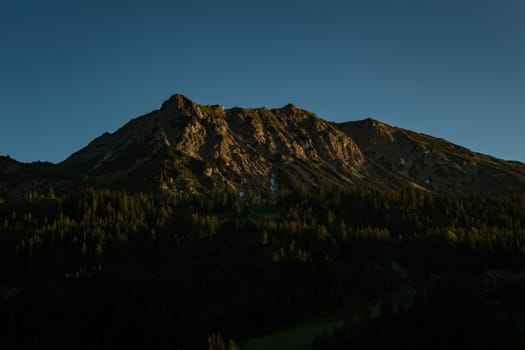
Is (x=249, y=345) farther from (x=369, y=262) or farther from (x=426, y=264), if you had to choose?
(x=426, y=264)

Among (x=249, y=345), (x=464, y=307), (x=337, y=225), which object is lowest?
(x=249, y=345)

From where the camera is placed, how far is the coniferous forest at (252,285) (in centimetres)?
10125

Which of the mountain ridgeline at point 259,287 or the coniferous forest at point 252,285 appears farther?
the mountain ridgeline at point 259,287

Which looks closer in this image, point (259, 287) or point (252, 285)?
point (259, 287)

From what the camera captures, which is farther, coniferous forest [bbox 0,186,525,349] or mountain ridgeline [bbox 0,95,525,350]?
mountain ridgeline [bbox 0,95,525,350]

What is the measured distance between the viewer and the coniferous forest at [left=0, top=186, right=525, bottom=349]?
10125 centimetres

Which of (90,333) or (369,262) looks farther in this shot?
(369,262)

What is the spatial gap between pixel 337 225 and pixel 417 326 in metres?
101

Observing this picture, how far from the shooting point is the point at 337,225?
199 meters

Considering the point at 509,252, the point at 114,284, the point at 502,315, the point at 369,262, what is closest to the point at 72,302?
the point at 114,284

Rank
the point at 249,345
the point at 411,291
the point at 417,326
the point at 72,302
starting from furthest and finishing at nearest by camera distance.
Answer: the point at 411,291 → the point at 72,302 → the point at 249,345 → the point at 417,326

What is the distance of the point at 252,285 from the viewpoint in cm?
14488

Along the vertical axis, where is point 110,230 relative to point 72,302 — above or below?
above

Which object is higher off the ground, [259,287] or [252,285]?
[252,285]
